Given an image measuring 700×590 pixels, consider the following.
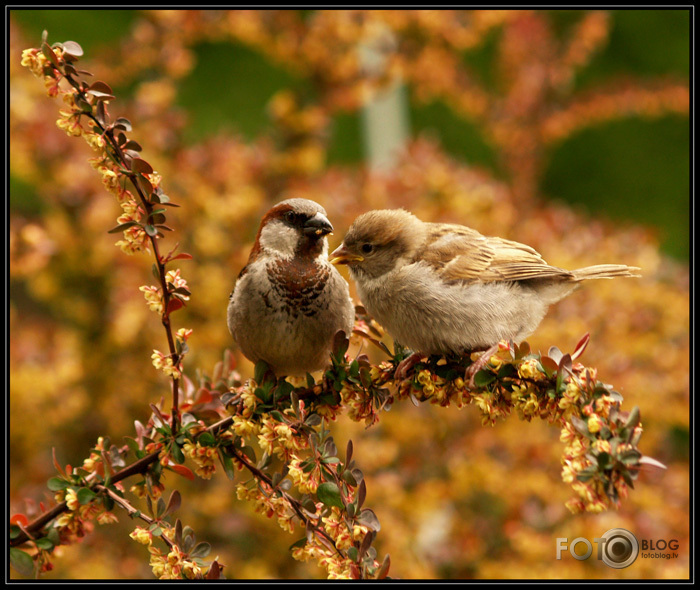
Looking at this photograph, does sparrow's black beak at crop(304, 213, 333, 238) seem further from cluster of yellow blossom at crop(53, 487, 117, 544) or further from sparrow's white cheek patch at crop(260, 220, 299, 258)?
cluster of yellow blossom at crop(53, 487, 117, 544)

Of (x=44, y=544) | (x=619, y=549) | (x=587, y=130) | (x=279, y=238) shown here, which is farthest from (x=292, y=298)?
(x=587, y=130)

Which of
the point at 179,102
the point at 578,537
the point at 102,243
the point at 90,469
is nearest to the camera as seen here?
the point at 90,469

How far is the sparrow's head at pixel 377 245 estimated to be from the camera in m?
→ 1.65

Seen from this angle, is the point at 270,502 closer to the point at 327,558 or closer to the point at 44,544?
the point at 327,558

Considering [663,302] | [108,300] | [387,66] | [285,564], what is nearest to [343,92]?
[387,66]

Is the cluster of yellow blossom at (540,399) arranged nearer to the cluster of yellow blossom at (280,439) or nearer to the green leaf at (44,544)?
the cluster of yellow blossom at (280,439)

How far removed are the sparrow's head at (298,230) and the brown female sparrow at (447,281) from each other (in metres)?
0.08

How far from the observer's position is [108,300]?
2.72 metres

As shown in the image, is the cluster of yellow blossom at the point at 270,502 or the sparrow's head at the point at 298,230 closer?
the cluster of yellow blossom at the point at 270,502

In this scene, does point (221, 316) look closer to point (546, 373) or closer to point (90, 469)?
point (90, 469)

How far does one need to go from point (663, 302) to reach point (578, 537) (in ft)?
3.16

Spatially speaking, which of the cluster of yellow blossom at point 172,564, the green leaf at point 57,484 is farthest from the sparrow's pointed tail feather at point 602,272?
the green leaf at point 57,484

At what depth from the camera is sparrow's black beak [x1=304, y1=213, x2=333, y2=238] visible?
162 cm

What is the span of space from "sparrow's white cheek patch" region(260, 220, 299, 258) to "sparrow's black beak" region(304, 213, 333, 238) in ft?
0.12
